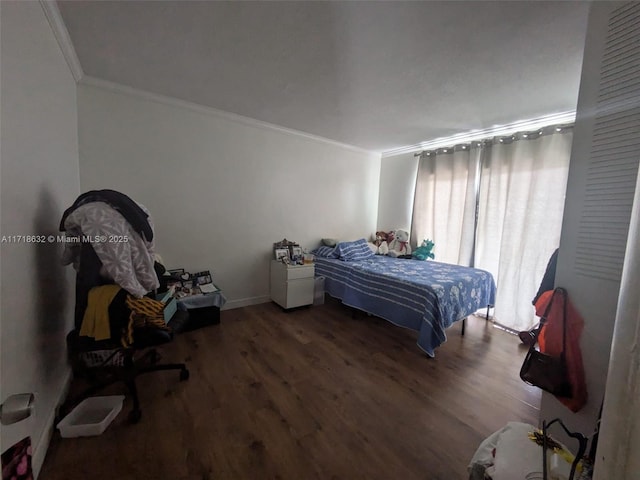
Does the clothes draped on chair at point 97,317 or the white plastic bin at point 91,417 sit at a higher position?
the clothes draped on chair at point 97,317

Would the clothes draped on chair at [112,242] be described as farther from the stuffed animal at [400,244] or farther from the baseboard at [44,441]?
the stuffed animal at [400,244]

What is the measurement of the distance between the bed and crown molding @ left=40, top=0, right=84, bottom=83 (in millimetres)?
3035

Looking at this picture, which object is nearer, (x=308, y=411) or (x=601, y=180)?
(x=601, y=180)

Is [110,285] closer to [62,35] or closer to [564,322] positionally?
[62,35]

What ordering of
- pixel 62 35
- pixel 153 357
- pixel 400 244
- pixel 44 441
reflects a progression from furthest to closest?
1. pixel 400 244
2. pixel 153 357
3. pixel 62 35
4. pixel 44 441

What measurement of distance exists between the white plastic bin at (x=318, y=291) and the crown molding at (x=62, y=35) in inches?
121

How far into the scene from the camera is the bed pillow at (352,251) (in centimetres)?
347

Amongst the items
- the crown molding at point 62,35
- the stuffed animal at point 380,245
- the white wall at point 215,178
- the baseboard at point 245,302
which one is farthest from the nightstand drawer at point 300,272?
the crown molding at point 62,35

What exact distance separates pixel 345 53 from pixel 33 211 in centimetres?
212

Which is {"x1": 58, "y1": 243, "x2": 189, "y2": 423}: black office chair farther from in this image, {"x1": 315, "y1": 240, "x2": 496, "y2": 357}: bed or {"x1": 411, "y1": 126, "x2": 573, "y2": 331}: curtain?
{"x1": 411, "y1": 126, "x2": 573, "y2": 331}: curtain

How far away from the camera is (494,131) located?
3.22 metres

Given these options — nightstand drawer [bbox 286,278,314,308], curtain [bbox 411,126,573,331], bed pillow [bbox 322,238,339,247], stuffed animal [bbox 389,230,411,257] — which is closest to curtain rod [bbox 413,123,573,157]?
curtain [bbox 411,126,573,331]

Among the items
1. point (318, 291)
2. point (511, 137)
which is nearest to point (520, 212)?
point (511, 137)

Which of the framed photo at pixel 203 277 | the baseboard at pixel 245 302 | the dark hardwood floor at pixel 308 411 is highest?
the framed photo at pixel 203 277
